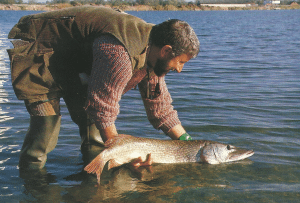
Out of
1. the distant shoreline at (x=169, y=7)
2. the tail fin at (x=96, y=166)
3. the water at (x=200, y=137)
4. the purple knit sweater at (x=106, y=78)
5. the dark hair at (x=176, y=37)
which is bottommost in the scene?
the distant shoreline at (x=169, y=7)

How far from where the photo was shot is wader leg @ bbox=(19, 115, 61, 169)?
4.04 metres

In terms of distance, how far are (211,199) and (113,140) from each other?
1381mm

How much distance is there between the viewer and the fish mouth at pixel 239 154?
5.05 metres

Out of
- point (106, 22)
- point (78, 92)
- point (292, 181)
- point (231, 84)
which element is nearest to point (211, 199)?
point (292, 181)

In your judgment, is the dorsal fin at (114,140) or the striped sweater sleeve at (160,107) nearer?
the dorsal fin at (114,140)

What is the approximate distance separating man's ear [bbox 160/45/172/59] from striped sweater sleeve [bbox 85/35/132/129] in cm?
43

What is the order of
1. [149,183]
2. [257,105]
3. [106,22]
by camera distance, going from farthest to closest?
[257,105], [149,183], [106,22]

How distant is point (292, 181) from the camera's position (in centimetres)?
462

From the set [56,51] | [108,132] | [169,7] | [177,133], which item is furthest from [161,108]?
[169,7]

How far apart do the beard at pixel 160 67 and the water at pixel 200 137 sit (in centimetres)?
141

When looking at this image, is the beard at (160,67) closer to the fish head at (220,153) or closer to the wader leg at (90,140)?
the wader leg at (90,140)

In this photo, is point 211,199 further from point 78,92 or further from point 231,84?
point 231,84

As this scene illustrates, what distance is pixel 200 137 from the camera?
6301mm

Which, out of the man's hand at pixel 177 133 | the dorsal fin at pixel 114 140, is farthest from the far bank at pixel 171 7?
the dorsal fin at pixel 114 140
